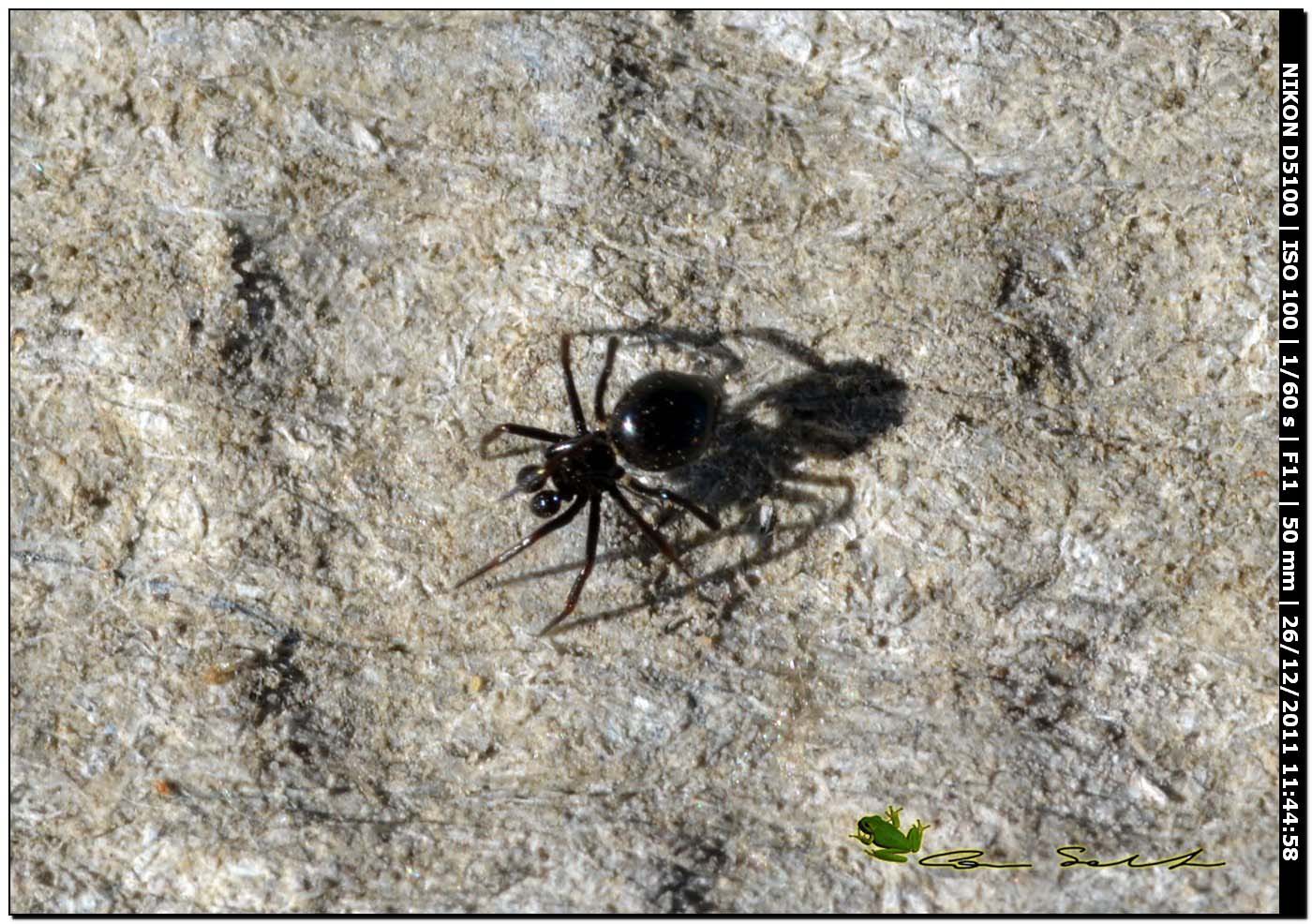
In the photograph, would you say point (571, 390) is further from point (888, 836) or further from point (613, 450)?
point (888, 836)

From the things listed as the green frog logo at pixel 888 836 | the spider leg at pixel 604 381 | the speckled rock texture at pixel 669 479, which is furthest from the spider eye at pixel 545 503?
the green frog logo at pixel 888 836

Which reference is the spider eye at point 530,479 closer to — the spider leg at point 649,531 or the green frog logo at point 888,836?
the spider leg at point 649,531

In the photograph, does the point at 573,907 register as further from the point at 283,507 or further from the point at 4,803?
the point at 4,803

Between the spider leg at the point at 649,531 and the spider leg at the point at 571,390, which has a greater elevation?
the spider leg at the point at 571,390

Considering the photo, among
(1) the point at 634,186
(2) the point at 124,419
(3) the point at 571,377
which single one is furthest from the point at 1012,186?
(2) the point at 124,419

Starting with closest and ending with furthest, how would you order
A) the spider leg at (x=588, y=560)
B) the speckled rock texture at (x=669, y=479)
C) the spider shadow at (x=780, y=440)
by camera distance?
the speckled rock texture at (x=669, y=479) < the spider leg at (x=588, y=560) < the spider shadow at (x=780, y=440)

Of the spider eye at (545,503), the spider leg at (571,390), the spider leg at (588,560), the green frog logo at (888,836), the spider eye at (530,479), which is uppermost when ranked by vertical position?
the spider leg at (571,390)

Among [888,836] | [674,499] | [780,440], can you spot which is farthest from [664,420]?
[888,836]
